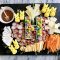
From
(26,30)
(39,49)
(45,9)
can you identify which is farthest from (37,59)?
(45,9)

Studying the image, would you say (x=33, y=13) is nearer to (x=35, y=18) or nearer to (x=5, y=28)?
(x=35, y=18)

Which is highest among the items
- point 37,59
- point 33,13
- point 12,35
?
point 33,13

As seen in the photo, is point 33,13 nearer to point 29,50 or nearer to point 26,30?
point 26,30

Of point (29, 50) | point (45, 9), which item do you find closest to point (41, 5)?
point (45, 9)

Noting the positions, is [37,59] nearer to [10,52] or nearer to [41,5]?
[10,52]

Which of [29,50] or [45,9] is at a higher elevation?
[45,9]

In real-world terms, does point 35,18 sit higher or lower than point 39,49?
higher

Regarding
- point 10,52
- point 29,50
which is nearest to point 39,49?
point 29,50
